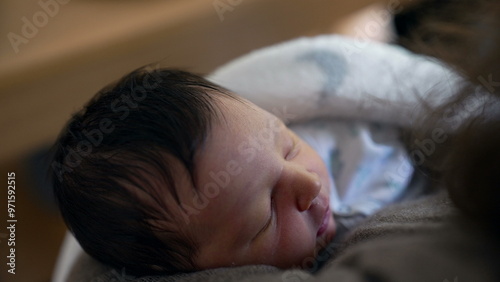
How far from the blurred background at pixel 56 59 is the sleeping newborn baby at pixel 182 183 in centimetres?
48

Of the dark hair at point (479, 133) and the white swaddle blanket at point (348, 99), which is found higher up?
the dark hair at point (479, 133)

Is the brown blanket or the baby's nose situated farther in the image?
the baby's nose

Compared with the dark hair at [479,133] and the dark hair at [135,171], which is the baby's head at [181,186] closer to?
the dark hair at [135,171]

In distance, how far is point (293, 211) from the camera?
1.88 ft

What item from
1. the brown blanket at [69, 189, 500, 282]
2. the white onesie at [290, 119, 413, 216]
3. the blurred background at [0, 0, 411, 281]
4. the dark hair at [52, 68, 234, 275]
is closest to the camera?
the brown blanket at [69, 189, 500, 282]

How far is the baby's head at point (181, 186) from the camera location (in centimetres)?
53

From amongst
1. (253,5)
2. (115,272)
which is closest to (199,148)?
(115,272)

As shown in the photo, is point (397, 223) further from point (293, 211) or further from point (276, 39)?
point (276, 39)

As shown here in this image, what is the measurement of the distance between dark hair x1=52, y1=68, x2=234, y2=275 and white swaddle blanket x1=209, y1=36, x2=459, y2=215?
0.28 meters

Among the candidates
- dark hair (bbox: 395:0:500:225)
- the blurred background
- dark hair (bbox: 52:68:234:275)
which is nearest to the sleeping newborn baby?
dark hair (bbox: 52:68:234:275)

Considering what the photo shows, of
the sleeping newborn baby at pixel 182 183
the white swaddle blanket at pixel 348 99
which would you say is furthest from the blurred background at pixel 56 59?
the sleeping newborn baby at pixel 182 183

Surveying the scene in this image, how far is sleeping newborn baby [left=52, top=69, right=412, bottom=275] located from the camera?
0.53 m

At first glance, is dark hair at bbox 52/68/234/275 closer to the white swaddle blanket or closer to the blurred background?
the white swaddle blanket

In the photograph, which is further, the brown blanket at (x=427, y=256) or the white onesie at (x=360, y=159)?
the white onesie at (x=360, y=159)
